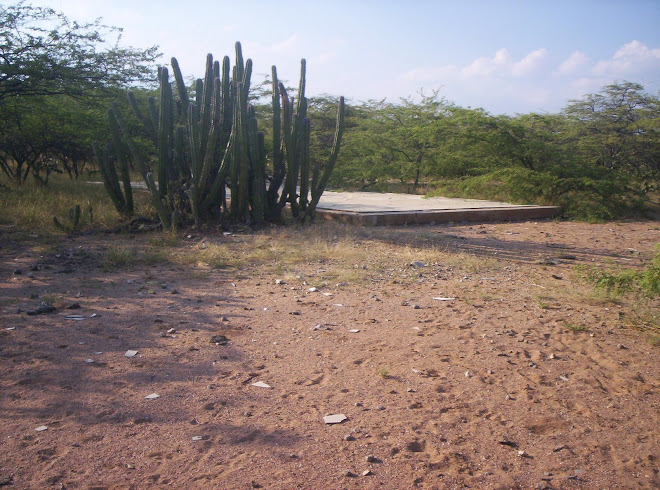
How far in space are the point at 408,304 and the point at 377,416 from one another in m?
2.28

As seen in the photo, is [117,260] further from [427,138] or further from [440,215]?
[427,138]

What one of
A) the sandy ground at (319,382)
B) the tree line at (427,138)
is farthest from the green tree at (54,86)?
the sandy ground at (319,382)

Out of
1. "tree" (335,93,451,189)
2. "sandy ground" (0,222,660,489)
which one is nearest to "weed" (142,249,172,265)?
"sandy ground" (0,222,660,489)

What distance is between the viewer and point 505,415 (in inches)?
132

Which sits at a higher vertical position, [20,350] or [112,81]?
[112,81]

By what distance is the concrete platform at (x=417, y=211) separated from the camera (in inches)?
409

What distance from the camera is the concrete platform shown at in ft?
34.1

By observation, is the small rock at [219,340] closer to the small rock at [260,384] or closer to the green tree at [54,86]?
the small rock at [260,384]

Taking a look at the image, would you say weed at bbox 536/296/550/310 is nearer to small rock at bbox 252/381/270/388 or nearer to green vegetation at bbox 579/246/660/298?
green vegetation at bbox 579/246/660/298

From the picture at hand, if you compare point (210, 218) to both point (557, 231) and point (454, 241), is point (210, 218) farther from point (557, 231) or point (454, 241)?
point (557, 231)

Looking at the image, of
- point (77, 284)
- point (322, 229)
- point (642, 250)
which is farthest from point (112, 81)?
point (642, 250)

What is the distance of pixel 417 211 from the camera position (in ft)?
35.6

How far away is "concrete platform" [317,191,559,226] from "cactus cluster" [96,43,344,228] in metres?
1.01

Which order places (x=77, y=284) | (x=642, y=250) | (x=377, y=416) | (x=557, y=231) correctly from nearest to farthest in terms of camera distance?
(x=377, y=416) → (x=77, y=284) → (x=642, y=250) → (x=557, y=231)
